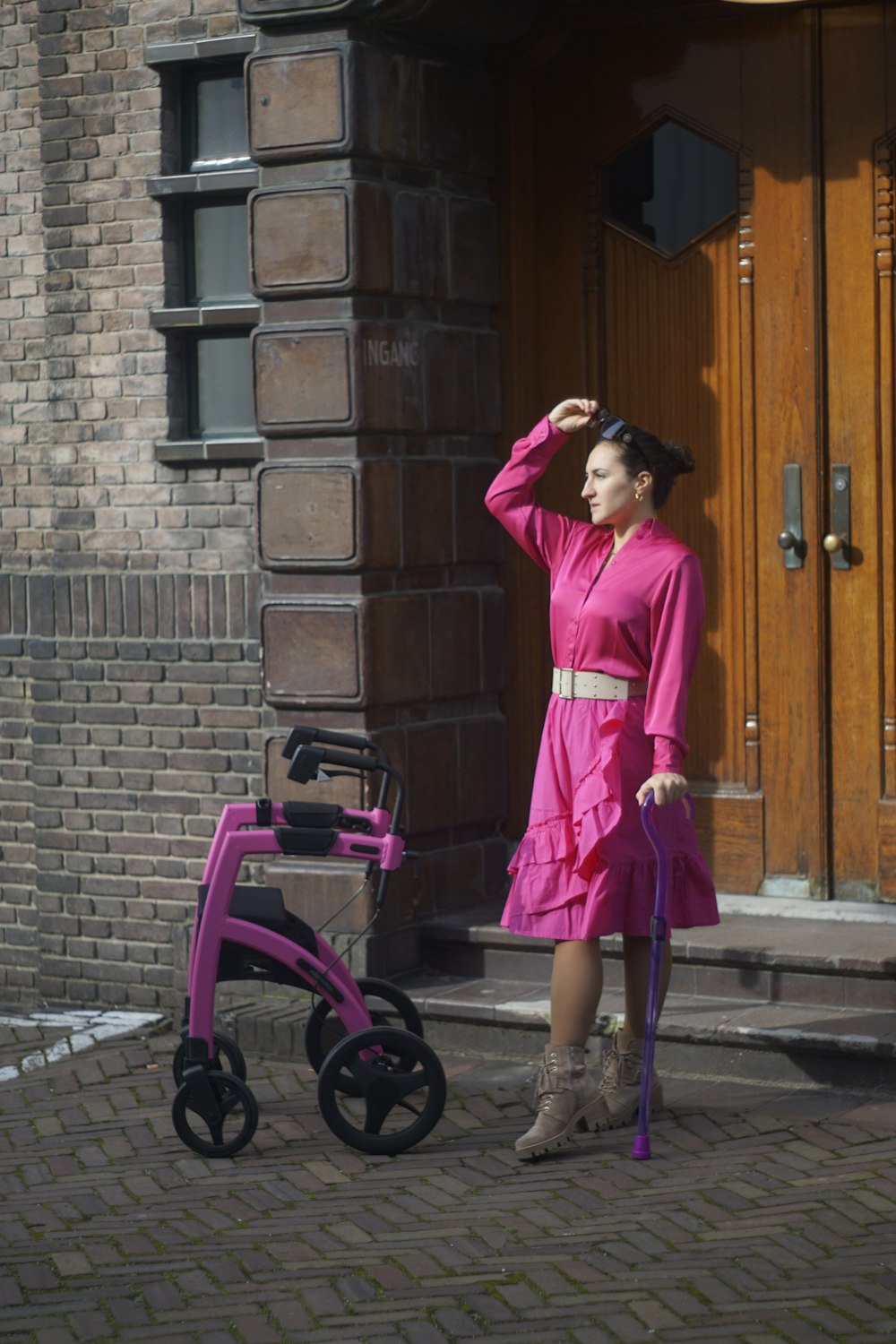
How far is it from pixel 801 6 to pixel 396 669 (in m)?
2.52

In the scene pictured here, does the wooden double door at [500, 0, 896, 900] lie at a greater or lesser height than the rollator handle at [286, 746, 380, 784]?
greater

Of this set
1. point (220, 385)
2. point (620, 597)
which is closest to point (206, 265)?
point (220, 385)

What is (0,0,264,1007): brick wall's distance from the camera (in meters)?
7.08

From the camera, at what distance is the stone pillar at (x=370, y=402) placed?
21.5 feet

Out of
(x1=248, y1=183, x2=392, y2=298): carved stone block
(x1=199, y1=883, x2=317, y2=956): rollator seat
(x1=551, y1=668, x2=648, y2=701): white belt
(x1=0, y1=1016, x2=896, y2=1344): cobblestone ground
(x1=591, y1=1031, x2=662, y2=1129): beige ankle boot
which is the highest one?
(x1=248, y1=183, x2=392, y2=298): carved stone block

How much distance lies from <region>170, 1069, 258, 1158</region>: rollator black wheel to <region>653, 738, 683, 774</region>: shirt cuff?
140 cm

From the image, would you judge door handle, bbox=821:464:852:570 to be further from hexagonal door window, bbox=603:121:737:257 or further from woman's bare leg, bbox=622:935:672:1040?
woman's bare leg, bbox=622:935:672:1040

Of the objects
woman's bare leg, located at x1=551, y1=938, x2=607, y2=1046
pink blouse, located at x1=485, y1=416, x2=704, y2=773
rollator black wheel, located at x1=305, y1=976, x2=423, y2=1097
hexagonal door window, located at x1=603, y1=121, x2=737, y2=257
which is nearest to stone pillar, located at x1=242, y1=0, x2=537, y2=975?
hexagonal door window, located at x1=603, y1=121, x2=737, y2=257

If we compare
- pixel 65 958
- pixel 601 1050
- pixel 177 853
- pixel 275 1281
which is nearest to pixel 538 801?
pixel 601 1050

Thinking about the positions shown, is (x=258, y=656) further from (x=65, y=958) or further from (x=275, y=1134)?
(x=275, y=1134)

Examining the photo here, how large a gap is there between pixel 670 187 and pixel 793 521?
1233 millimetres

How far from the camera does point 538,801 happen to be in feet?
18.2

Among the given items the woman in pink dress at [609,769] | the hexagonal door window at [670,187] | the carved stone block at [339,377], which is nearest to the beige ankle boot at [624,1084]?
the woman in pink dress at [609,769]

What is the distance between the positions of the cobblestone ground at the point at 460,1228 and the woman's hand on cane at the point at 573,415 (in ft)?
6.32
